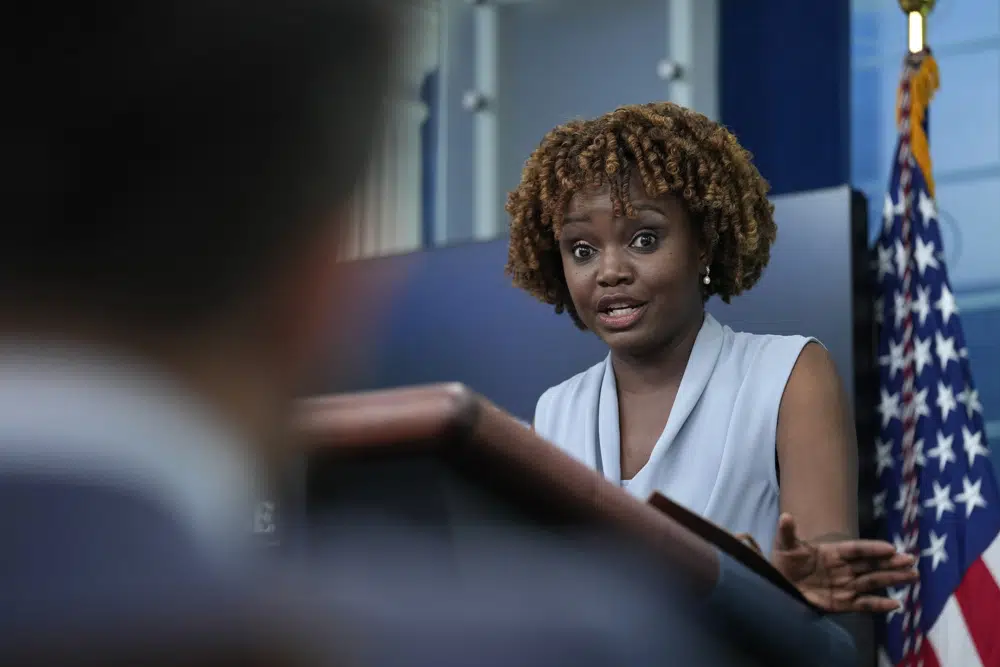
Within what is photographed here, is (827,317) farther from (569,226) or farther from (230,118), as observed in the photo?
(230,118)

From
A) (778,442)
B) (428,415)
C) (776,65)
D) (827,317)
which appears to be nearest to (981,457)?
(827,317)

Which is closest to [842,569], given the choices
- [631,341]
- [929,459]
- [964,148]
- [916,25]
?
[631,341]

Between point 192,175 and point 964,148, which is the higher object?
point 964,148

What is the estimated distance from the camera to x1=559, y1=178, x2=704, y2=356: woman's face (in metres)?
1.28

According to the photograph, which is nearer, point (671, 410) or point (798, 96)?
point (671, 410)

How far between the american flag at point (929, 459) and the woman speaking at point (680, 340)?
27.7 inches

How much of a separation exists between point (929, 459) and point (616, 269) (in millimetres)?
891

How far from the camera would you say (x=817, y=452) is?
1.19 m

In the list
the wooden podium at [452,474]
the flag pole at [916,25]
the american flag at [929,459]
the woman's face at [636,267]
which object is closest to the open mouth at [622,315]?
the woman's face at [636,267]

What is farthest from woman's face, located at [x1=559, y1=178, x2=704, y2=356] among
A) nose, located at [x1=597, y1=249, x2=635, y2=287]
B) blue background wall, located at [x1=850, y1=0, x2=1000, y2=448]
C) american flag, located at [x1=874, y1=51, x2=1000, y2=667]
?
blue background wall, located at [x1=850, y1=0, x2=1000, y2=448]

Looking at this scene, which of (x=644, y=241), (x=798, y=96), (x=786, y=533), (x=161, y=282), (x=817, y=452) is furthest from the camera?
(x=798, y=96)

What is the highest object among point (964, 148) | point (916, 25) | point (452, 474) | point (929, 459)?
point (916, 25)

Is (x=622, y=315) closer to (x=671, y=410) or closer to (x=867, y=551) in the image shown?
(x=671, y=410)

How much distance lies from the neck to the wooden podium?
99cm
